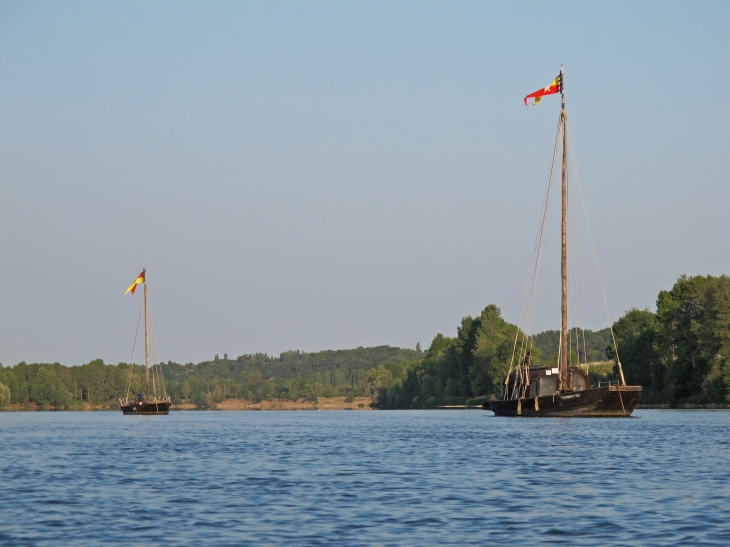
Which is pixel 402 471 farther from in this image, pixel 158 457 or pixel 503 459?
pixel 158 457

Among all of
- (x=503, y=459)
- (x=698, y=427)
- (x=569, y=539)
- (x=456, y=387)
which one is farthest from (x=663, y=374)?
(x=569, y=539)

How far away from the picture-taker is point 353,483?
30.8 meters

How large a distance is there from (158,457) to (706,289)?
283 feet

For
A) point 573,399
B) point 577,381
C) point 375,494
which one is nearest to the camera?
point 375,494

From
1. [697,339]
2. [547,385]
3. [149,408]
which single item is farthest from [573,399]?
[149,408]

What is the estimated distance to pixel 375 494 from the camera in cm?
2767

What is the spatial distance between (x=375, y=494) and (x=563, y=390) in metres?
48.5

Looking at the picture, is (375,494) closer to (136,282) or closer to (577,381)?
(577,381)

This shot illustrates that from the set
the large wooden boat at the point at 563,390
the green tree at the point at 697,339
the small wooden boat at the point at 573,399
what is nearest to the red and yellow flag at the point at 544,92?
the large wooden boat at the point at 563,390

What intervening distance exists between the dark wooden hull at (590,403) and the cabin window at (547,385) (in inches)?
83.0

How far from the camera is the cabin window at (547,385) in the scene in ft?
252

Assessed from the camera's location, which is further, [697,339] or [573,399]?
[697,339]

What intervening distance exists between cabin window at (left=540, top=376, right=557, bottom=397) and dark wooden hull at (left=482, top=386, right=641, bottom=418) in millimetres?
2107

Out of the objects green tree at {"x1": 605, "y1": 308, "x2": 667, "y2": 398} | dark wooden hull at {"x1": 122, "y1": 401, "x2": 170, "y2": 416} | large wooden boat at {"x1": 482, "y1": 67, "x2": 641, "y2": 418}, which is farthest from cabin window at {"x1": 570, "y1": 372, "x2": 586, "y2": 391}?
dark wooden hull at {"x1": 122, "y1": 401, "x2": 170, "y2": 416}
